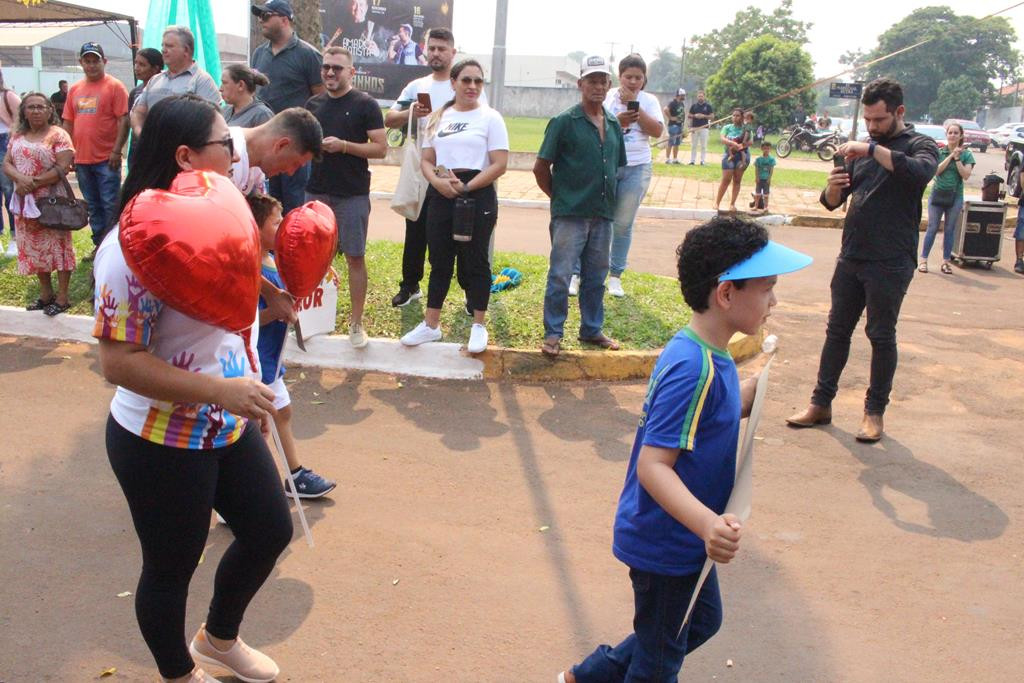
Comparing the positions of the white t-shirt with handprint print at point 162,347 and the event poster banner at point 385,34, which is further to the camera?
the event poster banner at point 385,34

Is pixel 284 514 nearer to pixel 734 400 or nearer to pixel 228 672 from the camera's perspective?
pixel 228 672

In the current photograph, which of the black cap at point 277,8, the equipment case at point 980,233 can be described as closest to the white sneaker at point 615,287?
the black cap at point 277,8

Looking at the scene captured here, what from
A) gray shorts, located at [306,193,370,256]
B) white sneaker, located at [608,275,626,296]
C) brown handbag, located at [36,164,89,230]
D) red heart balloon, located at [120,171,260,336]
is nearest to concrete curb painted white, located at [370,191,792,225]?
white sneaker, located at [608,275,626,296]

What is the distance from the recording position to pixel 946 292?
10.2 meters

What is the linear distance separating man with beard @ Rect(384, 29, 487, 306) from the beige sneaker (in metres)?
4.55

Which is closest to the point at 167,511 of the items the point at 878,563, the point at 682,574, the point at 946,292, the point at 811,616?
the point at 682,574

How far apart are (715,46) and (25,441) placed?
83.8 metres

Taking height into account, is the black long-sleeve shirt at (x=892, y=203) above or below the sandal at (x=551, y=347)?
above

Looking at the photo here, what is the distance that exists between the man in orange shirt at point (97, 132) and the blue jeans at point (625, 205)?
436 centimetres

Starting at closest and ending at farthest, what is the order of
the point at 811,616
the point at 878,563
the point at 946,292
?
the point at 811,616, the point at 878,563, the point at 946,292

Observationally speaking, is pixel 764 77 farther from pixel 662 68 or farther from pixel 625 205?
pixel 662 68

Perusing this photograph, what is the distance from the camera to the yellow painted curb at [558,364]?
6641 mm

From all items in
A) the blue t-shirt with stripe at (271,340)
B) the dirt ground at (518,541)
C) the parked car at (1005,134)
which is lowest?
the dirt ground at (518,541)

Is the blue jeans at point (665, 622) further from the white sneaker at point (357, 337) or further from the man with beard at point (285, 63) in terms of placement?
the man with beard at point (285, 63)
